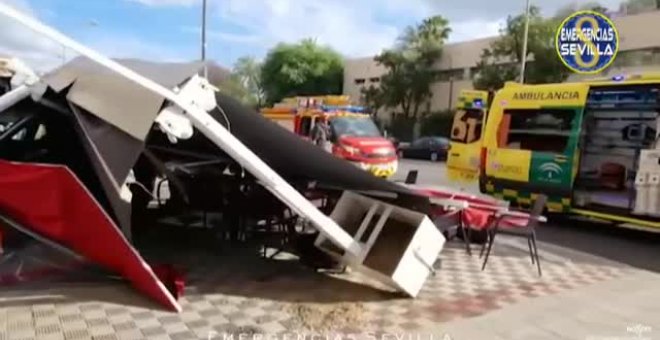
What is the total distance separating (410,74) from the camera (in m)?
44.4

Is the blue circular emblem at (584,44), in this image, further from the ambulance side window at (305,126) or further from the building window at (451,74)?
the building window at (451,74)

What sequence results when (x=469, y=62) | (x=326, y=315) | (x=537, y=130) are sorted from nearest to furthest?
(x=326, y=315) < (x=537, y=130) < (x=469, y=62)

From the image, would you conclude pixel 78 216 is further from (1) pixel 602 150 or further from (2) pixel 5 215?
(1) pixel 602 150

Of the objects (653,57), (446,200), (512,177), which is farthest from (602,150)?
(653,57)

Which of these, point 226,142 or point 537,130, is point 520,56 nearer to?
point 537,130

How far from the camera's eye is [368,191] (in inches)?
237

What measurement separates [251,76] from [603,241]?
203ft

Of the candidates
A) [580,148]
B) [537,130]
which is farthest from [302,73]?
[580,148]

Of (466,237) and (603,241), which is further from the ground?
(466,237)

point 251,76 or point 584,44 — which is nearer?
point 584,44

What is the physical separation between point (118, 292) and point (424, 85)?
133ft

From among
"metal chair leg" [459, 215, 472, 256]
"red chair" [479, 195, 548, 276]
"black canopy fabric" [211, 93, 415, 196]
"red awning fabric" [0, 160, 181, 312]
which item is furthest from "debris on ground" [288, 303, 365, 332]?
"metal chair leg" [459, 215, 472, 256]

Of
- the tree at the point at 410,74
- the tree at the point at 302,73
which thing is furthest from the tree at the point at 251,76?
the tree at the point at 410,74

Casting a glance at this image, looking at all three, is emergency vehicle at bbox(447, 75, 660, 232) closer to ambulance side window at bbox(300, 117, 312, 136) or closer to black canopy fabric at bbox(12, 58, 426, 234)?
black canopy fabric at bbox(12, 58, 426, 234)
